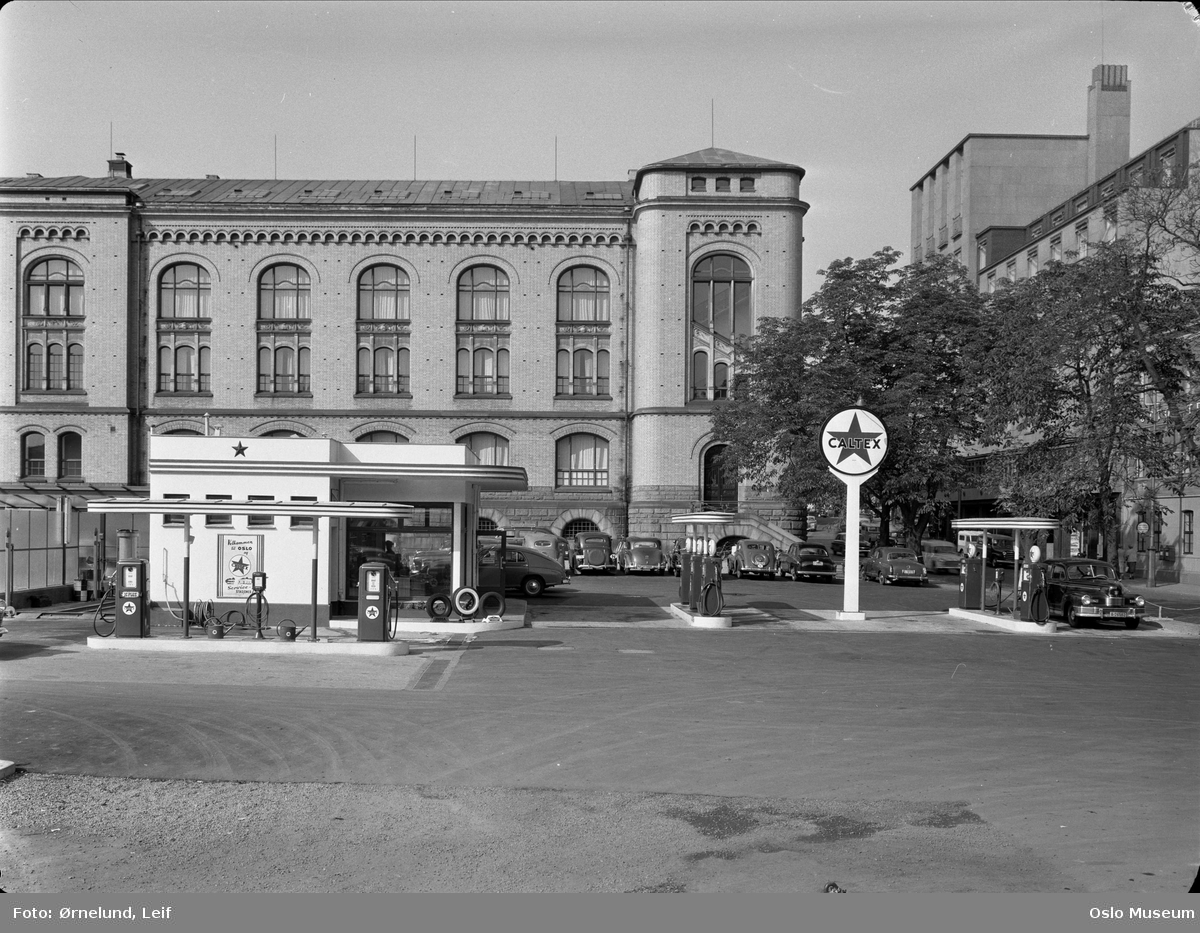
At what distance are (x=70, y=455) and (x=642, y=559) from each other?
31078mm

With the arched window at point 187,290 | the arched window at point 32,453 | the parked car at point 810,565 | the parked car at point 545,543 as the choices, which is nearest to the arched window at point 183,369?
the arched window at point 187,290

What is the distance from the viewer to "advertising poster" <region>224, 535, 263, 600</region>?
2148 centimetres

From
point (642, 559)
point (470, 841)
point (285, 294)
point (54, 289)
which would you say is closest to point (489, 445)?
point (285, 294)

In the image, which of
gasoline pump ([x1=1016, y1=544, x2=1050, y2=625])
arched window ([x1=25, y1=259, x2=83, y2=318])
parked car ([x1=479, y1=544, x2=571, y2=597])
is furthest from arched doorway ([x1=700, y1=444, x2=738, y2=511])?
arched window ([x1=25, y1=259, x2=83, y2=318])

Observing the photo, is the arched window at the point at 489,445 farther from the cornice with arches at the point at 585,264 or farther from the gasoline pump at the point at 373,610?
the gasoline pump at the point at 373,610

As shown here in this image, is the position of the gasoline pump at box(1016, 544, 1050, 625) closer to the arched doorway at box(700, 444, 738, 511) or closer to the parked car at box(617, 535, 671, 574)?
the parked car at box(617, 535, 671, 574)

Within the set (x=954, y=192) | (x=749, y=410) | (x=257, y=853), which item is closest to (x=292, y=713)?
(x=257, y=853)

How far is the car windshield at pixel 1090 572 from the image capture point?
27.0 metres

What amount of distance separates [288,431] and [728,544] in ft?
76.7

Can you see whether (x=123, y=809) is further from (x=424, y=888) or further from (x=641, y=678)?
(x=641, y=678)

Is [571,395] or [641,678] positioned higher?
[571,395]

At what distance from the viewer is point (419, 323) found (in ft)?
188

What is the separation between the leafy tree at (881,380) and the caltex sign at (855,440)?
1732 cm

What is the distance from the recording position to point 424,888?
7066 millimetres
